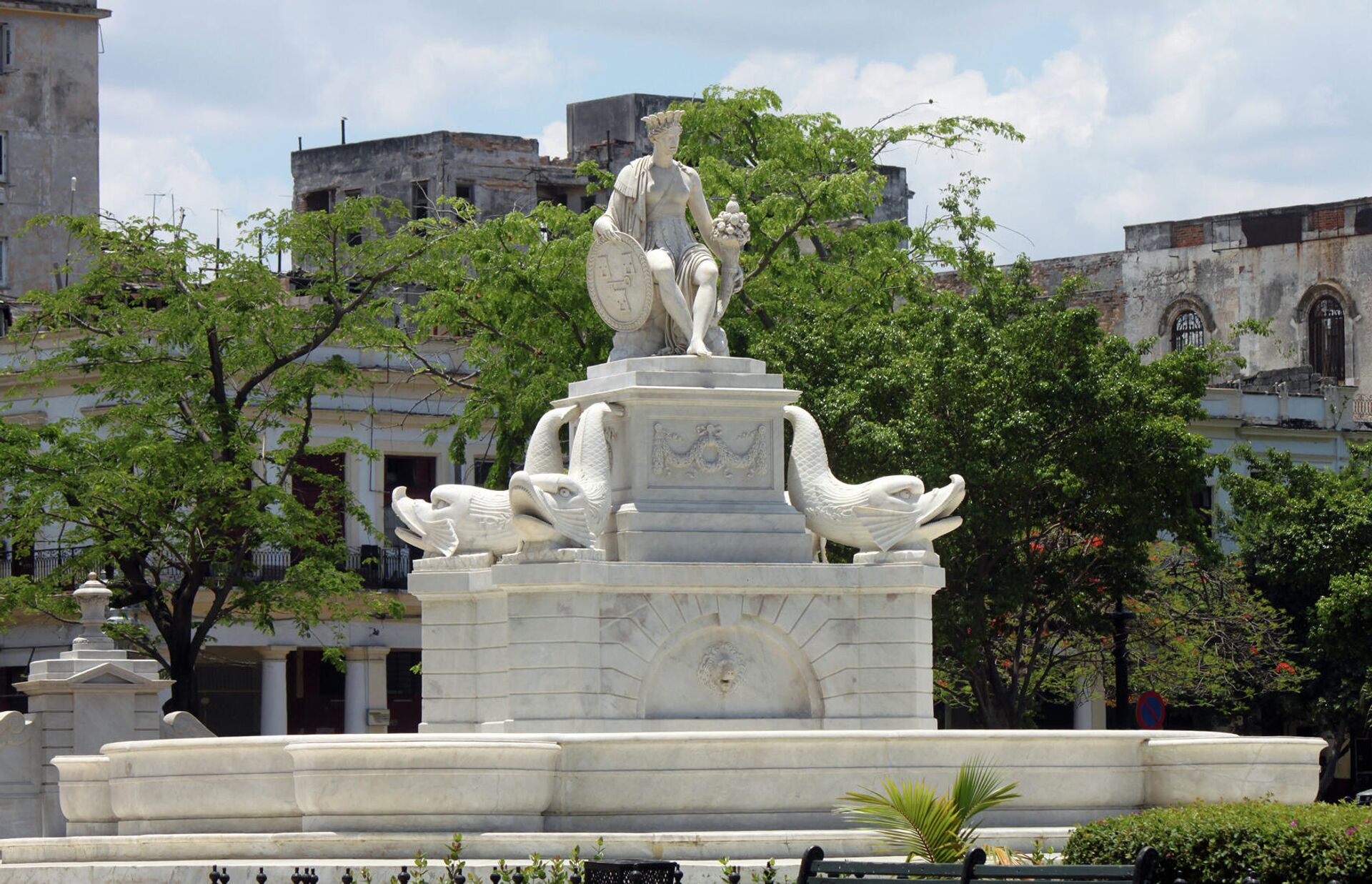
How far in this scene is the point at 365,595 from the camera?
39844 millimetres

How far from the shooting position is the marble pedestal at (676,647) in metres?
21.3

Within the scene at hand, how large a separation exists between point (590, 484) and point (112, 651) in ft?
43.9

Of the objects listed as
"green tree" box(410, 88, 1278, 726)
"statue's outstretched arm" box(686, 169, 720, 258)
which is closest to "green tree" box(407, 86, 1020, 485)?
"green tree" box(410, 88, 1278, 726)

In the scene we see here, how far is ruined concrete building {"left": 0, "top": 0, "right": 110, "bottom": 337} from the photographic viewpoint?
6197cm

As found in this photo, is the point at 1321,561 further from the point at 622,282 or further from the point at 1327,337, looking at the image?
the point at 622,282

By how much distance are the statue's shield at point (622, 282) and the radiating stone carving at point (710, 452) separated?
4.15 ft

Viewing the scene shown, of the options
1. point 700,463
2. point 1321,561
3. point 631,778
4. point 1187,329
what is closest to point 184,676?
point 700,463

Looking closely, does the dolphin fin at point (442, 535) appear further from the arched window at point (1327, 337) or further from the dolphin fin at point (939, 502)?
the arched window at point (1327, 337)

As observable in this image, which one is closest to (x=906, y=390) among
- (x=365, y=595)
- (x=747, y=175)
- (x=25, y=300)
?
(x=747, y=175)

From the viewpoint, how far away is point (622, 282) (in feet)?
76.3

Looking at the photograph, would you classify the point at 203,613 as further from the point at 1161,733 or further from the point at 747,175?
the point at 1161,733

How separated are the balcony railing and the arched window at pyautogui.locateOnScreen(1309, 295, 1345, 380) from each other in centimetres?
2306

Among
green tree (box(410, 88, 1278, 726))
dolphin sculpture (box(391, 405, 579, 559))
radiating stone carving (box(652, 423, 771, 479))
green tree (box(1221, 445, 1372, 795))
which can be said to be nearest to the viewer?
dolphin sculpture (box(391, 405, 579, 559))

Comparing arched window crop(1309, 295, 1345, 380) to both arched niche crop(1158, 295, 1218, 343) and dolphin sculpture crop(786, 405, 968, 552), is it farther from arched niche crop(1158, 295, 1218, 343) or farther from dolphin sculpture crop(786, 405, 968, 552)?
dolphin sculpture crop(786, 405, 968, 552)
